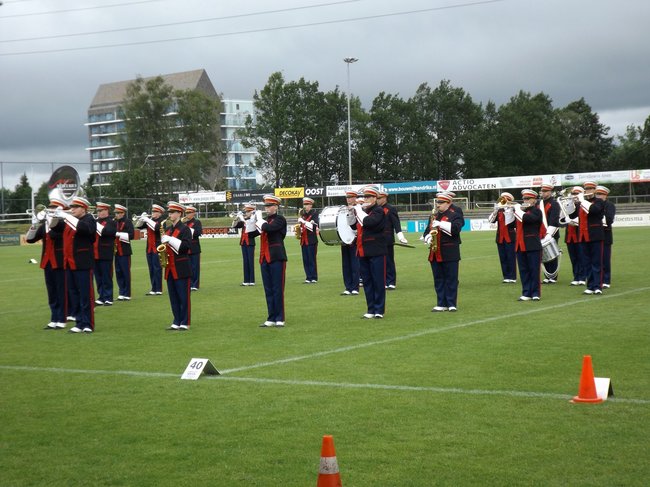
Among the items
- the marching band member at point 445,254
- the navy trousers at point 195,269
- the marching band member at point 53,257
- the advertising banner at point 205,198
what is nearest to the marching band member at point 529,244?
the marching band member at point 445,254

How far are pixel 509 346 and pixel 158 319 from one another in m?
7.16

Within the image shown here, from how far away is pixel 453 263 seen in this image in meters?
15.3

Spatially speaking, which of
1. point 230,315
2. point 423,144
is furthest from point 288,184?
point 230,315

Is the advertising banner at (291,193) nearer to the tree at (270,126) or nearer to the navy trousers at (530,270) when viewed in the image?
the tree at (270,126)

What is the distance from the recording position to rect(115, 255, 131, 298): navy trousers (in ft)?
66.6

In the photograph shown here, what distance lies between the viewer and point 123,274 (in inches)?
802

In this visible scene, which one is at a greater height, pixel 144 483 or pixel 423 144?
pixel 423 144

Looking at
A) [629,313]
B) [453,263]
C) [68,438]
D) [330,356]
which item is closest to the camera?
[68,438]

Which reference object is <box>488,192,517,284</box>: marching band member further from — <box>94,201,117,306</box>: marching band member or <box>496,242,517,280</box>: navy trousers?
<box>94,201,117,306</box>: marching band member

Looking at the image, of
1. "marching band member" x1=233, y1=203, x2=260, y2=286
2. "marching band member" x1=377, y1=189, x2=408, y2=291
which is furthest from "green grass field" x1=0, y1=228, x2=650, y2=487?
"marching band member" x1=233, y1=203, x2=260, y2=286

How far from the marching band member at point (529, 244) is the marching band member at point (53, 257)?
827cm

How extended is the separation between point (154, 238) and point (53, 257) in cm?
612

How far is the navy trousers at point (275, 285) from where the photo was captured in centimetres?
1412

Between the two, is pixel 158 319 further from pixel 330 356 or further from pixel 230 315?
pixel 330 356
